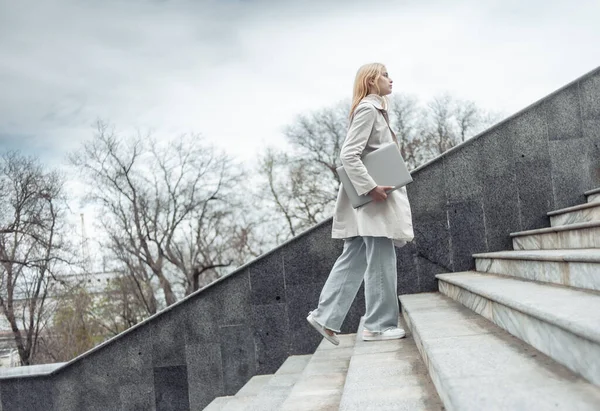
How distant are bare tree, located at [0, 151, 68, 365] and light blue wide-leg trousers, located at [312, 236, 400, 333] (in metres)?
20.8

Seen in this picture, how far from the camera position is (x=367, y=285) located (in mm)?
3896

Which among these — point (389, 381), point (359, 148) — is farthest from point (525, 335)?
point (359, 148)

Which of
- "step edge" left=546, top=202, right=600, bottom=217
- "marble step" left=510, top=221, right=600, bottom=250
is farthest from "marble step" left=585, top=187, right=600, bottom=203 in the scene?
"marble step" left=510, top=221, right=600, bottom=250

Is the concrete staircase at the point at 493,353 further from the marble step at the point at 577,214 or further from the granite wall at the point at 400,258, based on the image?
the granite wall at the point at 400,258

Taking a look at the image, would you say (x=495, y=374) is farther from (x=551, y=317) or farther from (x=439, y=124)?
(x=439, y=124)

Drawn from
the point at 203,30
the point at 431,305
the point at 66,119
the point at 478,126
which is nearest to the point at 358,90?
the point at 431,305

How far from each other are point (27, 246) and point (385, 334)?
21924 millimetres

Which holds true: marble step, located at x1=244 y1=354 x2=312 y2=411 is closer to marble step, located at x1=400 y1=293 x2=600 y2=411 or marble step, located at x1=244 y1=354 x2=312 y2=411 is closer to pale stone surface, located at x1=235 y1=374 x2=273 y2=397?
pale stone surface, located at x1=235 y1=374 x2=273 y2=397

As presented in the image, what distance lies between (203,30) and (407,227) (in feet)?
79.7

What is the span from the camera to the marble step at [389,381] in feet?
7.99

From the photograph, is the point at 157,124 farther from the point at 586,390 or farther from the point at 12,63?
the point at 586,390

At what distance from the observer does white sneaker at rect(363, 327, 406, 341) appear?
3.96 metres

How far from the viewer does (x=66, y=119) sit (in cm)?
3312

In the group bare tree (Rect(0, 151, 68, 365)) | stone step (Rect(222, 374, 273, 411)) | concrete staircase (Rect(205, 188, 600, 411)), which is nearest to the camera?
concrete staircase (Rect(205, 188, 600, 411))
